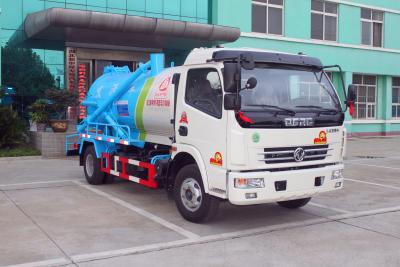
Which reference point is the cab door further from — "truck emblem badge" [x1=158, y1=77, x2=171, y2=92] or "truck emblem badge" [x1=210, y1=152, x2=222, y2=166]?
"truck emblem badge" [x1=158, y1=77, x2=171, y2=92]

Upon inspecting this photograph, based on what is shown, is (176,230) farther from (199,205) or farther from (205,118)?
(205,118)

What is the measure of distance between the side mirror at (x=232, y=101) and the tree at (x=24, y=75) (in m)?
13.1

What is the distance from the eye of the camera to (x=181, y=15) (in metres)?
20.2

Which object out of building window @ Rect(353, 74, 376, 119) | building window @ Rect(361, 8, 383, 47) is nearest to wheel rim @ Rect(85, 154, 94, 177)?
building window @ Rect(353, 74, 376, 119)

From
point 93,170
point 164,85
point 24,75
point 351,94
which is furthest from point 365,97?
point 164,85

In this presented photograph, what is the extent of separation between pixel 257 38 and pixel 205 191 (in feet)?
51.8

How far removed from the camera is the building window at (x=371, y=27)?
2562 centimetres

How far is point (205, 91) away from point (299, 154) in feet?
5.01

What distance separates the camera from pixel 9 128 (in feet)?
48.6

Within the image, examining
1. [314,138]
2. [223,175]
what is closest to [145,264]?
[223,175]

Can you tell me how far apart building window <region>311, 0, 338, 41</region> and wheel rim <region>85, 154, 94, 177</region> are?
16.0 metres

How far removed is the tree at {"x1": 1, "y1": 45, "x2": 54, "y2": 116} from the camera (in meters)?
17.7

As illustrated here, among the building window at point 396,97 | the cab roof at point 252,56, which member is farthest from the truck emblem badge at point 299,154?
the building window at point 396,97

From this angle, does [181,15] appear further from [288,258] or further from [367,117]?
[288,258]
